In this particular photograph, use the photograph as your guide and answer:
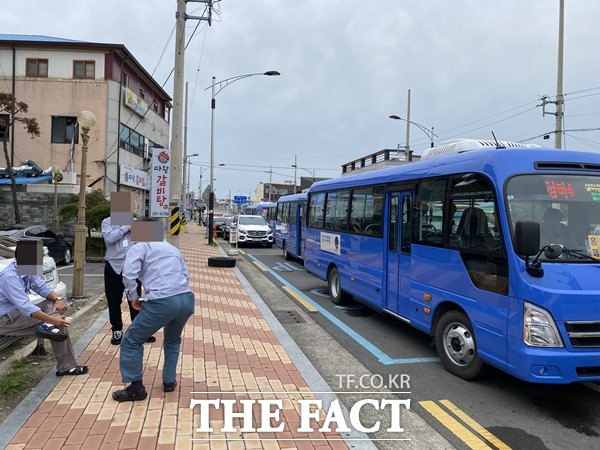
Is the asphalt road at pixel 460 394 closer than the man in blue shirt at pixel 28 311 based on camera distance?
Yes

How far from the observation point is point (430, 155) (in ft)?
23.7

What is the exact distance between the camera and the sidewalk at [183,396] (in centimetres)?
346

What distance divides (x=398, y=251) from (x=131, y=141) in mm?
28703

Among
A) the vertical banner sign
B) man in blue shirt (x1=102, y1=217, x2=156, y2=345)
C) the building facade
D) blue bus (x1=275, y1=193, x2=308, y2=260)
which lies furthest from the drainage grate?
the building facade

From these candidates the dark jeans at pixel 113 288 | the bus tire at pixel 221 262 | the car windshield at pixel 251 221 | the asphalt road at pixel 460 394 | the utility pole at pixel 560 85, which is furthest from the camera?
the car windshield at pixel 251 221

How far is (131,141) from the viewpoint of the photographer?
31156 mm

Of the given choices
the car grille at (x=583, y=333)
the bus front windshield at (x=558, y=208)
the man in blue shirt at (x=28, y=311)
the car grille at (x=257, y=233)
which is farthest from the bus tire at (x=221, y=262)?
the car grille at (x=583, y=333)

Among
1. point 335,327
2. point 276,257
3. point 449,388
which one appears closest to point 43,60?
point 276,257

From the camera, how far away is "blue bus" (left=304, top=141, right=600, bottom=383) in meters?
3.99

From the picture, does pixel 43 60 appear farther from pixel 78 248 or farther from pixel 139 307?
pixel 139 307

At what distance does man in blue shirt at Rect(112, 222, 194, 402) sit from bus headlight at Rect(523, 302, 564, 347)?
Result: 3128 millimetres

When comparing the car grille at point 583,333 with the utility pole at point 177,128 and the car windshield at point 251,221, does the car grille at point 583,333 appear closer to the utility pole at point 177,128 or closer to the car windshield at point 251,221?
the utility pole at point 177,128

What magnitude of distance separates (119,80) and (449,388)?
97.2ft

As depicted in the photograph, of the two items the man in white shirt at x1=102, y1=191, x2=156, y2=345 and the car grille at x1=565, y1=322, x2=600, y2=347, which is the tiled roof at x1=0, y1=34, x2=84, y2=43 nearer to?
the man in white shirt at x1=102, y1=191, x2=156, y2=345
